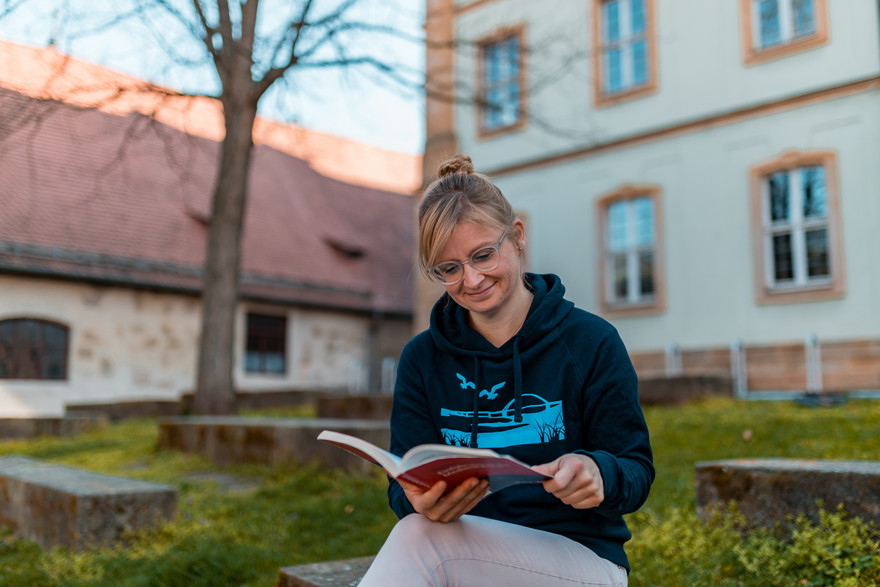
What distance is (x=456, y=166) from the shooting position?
2.30 meters

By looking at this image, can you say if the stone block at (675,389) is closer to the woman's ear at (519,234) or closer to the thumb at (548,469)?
the woman's ear at (519,234)

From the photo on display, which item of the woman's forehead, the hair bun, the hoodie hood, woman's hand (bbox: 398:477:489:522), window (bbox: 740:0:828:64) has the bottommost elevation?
woman's hand (bbox: 398:477:489:522)

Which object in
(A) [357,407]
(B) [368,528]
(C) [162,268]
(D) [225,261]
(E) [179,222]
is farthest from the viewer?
(E) [179,222]

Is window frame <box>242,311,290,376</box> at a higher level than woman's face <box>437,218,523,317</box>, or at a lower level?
higher

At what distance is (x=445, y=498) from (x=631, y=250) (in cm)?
1187

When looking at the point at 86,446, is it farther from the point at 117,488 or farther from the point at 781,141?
the point at 781,141

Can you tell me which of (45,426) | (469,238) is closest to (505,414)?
(469,238)

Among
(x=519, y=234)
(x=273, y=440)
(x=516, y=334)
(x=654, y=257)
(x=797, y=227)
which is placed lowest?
(x=273, y=440)

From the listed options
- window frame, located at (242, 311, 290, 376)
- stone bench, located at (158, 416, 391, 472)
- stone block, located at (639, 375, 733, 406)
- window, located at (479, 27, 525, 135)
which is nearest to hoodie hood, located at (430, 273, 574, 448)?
stone bench, located at (158, 416, 391, 472)

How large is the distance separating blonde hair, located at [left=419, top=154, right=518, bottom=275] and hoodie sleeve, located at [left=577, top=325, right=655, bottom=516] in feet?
1.42

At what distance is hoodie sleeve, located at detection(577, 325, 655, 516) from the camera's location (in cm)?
185

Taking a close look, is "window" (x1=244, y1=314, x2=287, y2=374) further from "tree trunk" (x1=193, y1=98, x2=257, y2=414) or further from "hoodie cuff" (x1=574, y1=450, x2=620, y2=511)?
"hoodie cuff" (x1=574, y1=450, x2=620, y2=511)

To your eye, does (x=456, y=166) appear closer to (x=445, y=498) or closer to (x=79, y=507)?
(x=445, y=498)

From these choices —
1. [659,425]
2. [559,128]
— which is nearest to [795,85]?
[559,128]
